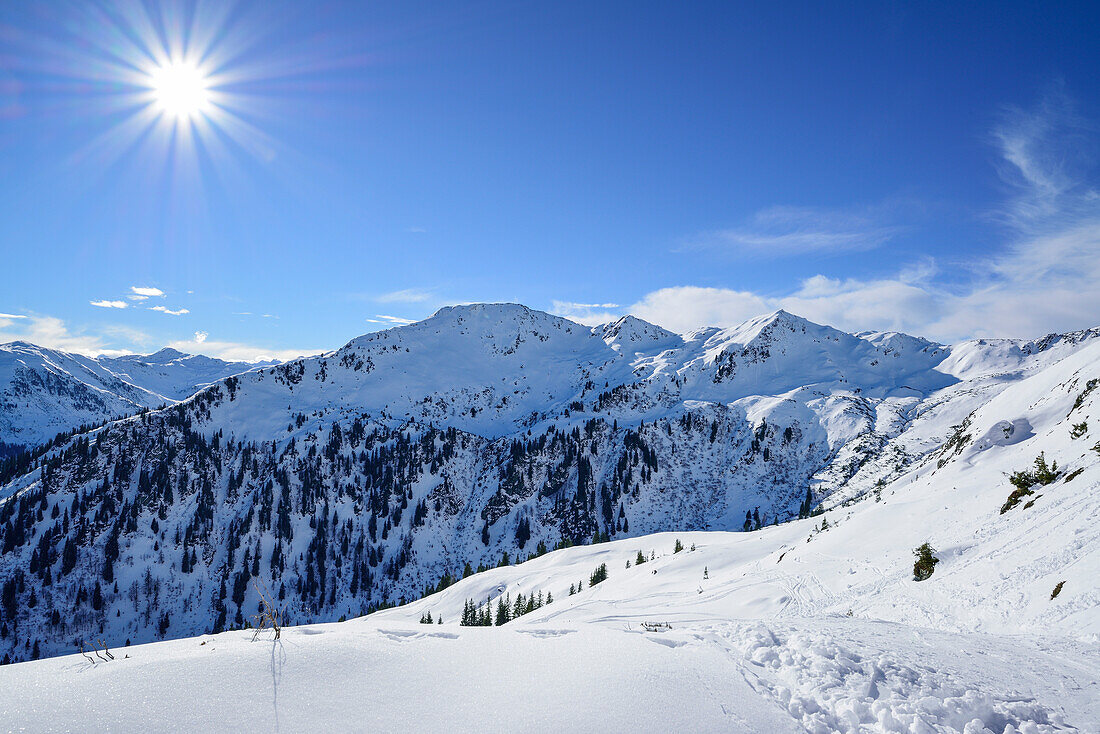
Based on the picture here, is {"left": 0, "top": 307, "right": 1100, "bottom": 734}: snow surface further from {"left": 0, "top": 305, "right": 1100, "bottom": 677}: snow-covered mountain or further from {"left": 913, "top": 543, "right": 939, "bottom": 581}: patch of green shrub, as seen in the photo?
{"left": 0, "top": 305, "right": 1100, "bottom": 677}: snow-covered mountain

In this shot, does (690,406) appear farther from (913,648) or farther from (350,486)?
(913,648)

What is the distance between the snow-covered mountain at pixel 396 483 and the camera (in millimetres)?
110625

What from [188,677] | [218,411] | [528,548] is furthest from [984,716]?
[218,411]

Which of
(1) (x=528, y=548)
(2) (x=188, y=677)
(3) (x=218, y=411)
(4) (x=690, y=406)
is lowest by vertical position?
(1) (x=528, y=548)

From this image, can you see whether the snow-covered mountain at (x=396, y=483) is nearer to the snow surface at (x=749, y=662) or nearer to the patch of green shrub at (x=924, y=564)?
the snow surface at (x=749, y=662)

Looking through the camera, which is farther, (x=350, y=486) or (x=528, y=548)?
(x=350, y=486)

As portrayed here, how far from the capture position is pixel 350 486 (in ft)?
480

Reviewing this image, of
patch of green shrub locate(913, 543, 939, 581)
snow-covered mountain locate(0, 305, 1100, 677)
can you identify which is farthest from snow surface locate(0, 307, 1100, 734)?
snow-covered mountain locate(0, 305, 1100, 677)

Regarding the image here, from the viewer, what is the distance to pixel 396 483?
149 m

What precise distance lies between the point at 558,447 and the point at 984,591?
483 feet

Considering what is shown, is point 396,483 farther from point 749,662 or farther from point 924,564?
point 749,662

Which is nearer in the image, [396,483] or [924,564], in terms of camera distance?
[924,564]

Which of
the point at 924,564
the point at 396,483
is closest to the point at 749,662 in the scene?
the point at 924,564

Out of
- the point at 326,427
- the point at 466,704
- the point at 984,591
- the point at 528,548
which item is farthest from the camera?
the point at 326,427
